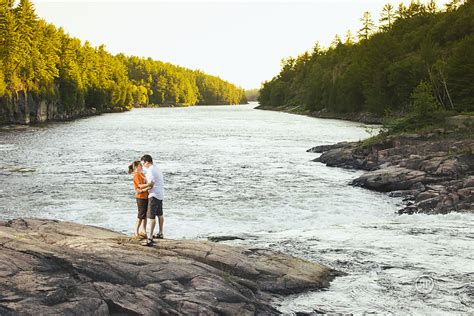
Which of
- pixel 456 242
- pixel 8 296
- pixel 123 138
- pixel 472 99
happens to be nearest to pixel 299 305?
pixel 8 296

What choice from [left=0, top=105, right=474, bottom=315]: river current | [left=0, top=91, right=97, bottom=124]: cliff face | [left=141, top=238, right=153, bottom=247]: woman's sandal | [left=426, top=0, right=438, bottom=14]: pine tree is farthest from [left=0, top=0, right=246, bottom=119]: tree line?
[left=426, top=0, right=438, bottom=14]: pine tree

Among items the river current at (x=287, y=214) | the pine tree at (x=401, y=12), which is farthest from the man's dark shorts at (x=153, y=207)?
the pine tree at (x=401, y=12)

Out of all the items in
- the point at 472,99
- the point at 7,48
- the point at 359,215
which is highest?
the point at 7,48

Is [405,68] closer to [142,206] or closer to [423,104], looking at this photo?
[423,104]

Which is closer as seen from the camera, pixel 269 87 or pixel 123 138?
pixel 123 138

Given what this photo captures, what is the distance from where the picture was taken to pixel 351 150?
Result: 38.5 m

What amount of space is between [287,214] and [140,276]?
1216 centimetres

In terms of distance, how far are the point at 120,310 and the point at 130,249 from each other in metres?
2.48

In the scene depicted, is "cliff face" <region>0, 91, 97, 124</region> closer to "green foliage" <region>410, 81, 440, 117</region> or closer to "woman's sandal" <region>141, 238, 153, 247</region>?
"green foliage" <region>410, 81, 440, 117</region>

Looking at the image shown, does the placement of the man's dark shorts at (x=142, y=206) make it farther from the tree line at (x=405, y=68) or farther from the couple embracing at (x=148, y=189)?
the tree line at (x=405, y=68)

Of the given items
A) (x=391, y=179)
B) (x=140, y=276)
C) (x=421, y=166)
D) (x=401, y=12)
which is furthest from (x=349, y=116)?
(x=140, y=276)

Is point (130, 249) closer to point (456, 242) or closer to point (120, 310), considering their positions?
point (120, 310)

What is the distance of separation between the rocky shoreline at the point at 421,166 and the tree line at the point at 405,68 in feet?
18.2

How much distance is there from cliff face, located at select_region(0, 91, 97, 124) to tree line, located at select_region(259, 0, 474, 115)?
187ft
